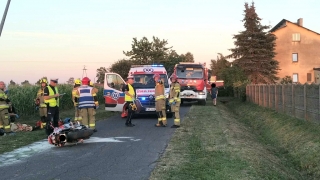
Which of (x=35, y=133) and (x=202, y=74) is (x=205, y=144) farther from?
(x=202, y=74)

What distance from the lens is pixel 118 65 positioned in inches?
2303

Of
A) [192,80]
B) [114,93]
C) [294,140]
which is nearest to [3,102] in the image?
[114,93]

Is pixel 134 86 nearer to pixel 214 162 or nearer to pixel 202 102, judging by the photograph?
pixel 214 162

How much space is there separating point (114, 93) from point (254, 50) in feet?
106

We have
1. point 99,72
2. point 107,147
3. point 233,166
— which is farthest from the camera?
point 99,72

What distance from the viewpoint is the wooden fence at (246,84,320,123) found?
13945mm

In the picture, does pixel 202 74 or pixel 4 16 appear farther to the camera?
pixel 202 74

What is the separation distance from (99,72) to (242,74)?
27.1 m

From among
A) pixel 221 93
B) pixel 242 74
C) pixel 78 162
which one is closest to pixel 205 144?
pixel 78 162

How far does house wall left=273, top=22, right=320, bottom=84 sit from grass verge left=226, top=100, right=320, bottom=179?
4111cm

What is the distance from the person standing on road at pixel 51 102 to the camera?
12.1 m

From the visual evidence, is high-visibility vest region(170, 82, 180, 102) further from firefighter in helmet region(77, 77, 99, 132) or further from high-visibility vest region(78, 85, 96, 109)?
high-visibility vest region(78, 85, 96, 109)

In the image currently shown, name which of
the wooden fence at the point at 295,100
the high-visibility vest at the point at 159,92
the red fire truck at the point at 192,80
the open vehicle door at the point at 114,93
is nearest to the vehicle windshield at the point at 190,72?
the red fire truck at the point at 192,80

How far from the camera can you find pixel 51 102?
12.4m
